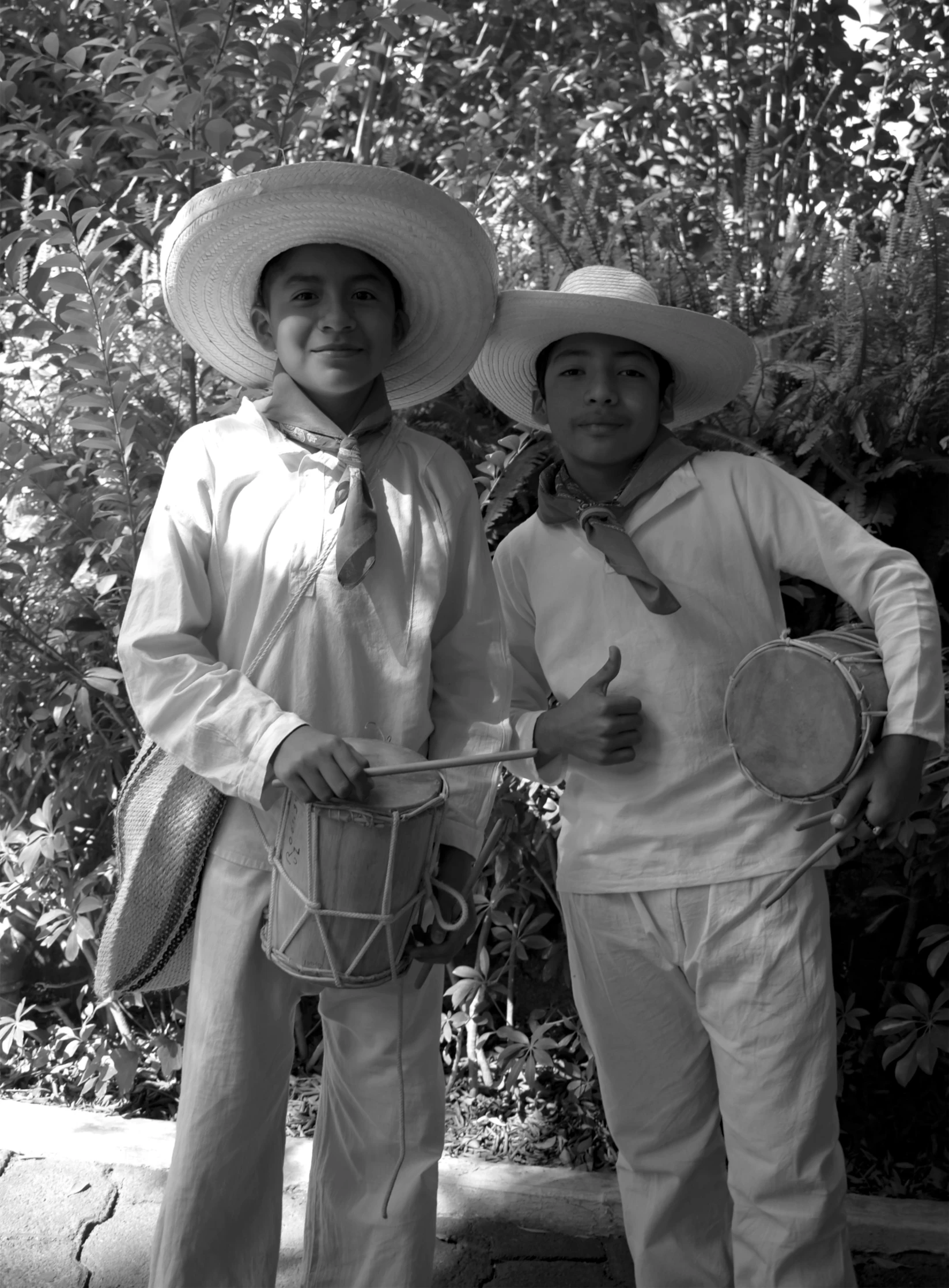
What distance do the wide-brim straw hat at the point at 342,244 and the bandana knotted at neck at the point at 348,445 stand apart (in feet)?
0.70

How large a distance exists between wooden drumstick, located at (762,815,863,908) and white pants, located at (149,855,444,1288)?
2.04 feet

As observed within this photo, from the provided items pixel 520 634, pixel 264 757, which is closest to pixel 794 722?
pixel 520 634

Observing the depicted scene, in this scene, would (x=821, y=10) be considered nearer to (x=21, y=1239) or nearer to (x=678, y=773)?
(x=678, y=773)

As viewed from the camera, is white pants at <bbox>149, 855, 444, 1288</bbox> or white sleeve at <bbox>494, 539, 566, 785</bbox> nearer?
white pants at <bbox>149, 855, 444, 1288</bbox>

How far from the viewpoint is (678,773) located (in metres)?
2.25

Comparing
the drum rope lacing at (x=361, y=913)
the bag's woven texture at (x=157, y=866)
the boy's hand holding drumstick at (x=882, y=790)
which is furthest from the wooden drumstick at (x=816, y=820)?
→ the bag's woven texture at (x=157, y=866)

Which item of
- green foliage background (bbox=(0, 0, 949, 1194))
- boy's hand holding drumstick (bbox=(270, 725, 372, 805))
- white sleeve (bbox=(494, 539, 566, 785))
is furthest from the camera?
green foliage background (bbox=(0, 0, 949, 1194))

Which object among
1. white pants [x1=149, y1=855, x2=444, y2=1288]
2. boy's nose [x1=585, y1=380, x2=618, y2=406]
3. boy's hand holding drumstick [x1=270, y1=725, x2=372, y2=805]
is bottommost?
white pants [x1=149, y1=855, x2=444, y2=1288]

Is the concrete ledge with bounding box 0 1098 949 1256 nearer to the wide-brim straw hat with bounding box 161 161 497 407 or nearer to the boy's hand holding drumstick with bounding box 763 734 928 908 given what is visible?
the boy's hand holding drumstick with bounding box 763 734 928 908

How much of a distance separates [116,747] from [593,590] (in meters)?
1.55

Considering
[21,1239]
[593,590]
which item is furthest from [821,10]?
[21,1239]

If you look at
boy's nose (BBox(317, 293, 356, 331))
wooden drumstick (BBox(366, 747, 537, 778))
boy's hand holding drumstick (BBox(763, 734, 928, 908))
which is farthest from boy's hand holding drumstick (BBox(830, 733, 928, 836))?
boy's nose (BBox(317, 293, 356, 331))

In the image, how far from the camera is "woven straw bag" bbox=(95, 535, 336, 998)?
2.11 meters

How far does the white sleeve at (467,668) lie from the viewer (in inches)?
86.7
